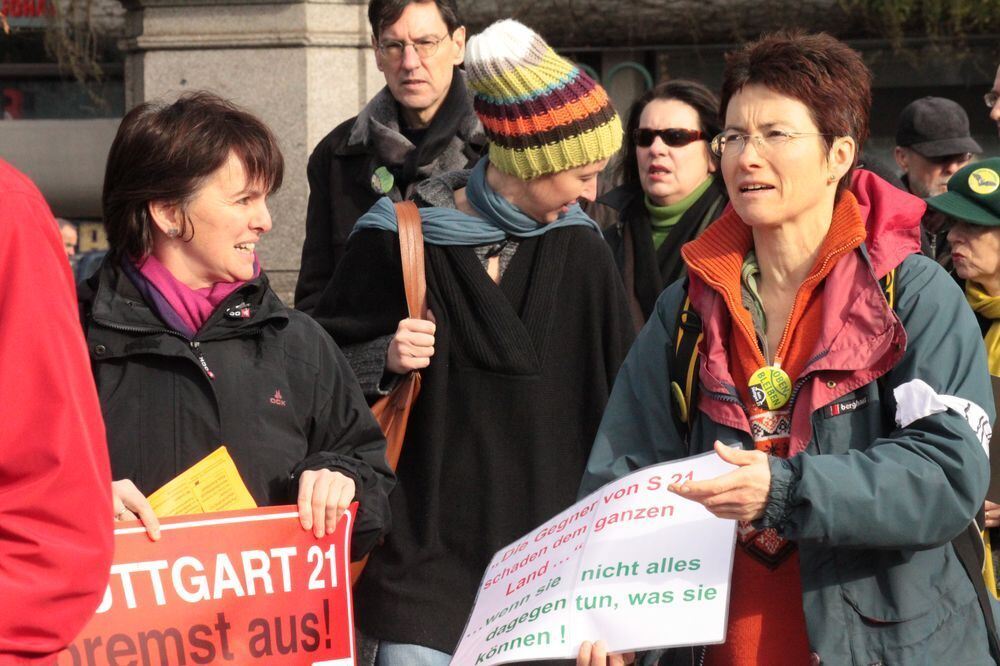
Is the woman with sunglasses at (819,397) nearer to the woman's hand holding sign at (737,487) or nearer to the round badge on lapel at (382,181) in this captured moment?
the woman's hand holding sign at (737,487)

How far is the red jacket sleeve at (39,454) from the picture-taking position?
6.92 ft

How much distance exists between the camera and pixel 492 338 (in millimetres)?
4238

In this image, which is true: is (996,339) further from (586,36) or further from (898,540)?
(586,36)

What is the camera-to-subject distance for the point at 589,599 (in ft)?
10.4

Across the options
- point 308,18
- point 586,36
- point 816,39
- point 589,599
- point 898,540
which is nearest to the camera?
point 898,540

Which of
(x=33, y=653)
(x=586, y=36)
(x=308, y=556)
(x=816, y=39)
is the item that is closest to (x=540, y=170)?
(x=816, y=39)

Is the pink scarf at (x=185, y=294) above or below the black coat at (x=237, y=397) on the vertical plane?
above

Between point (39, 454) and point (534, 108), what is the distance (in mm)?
2458

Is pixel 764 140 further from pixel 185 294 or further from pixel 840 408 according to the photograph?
pixel 185 294

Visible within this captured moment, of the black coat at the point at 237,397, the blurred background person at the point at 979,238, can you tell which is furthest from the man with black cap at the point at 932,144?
the black coat at the point at 237,397

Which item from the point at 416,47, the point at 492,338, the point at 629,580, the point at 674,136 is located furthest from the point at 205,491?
the point at 674,136

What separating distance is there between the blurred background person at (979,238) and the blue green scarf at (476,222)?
4.48 ft

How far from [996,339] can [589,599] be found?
2.21 meters

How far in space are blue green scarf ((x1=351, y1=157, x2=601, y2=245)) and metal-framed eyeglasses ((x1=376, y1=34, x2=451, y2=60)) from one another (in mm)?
1319
